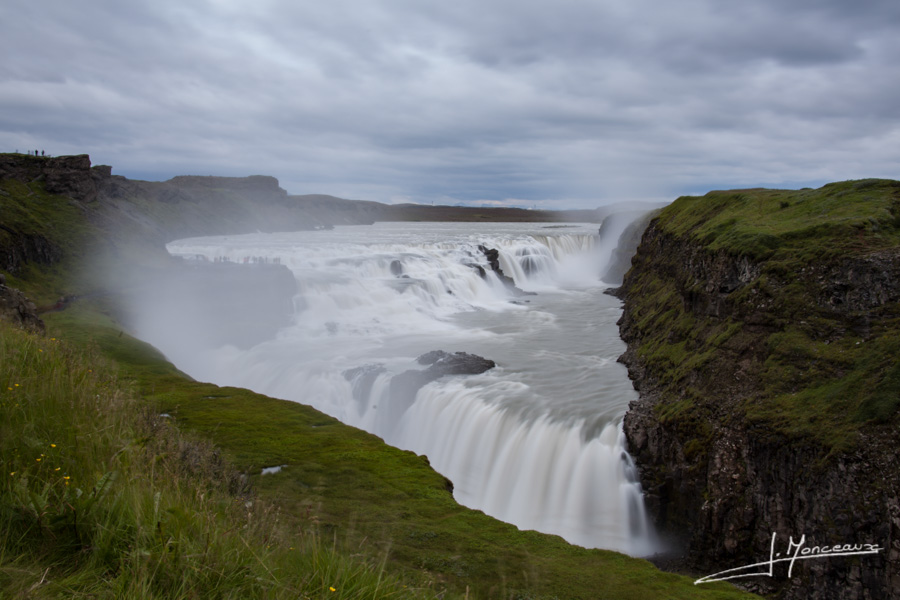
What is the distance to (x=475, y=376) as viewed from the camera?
846 inches

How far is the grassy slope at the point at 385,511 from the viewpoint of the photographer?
697cm

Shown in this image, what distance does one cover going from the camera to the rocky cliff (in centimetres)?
920

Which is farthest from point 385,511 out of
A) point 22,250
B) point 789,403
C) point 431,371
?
point 22,250

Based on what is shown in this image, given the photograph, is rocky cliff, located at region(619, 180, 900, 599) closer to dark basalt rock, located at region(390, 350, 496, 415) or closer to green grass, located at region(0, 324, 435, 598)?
dark basalt rock, located at region(390, 350, 496, 415)

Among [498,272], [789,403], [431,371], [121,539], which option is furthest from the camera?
[498,272]

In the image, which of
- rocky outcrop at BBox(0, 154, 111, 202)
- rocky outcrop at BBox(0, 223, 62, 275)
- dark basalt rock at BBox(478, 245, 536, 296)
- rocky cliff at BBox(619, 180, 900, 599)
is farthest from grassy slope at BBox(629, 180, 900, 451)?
rocky outcrop at BBox(0, 154, 111, 202)

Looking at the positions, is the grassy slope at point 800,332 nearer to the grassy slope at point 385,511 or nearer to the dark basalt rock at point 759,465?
the dark basalt rock at point 759,465

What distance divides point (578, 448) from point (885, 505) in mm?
7277

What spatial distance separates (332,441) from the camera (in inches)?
466

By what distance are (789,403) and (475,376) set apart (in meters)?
11.8

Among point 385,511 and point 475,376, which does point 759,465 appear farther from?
point 475,376

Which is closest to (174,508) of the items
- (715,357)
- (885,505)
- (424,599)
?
(424,599)

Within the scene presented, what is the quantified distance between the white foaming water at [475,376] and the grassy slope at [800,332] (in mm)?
2732

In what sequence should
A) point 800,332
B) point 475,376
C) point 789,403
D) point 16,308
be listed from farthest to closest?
point 475,376
point 16,308
point 800,332
point 789,403
